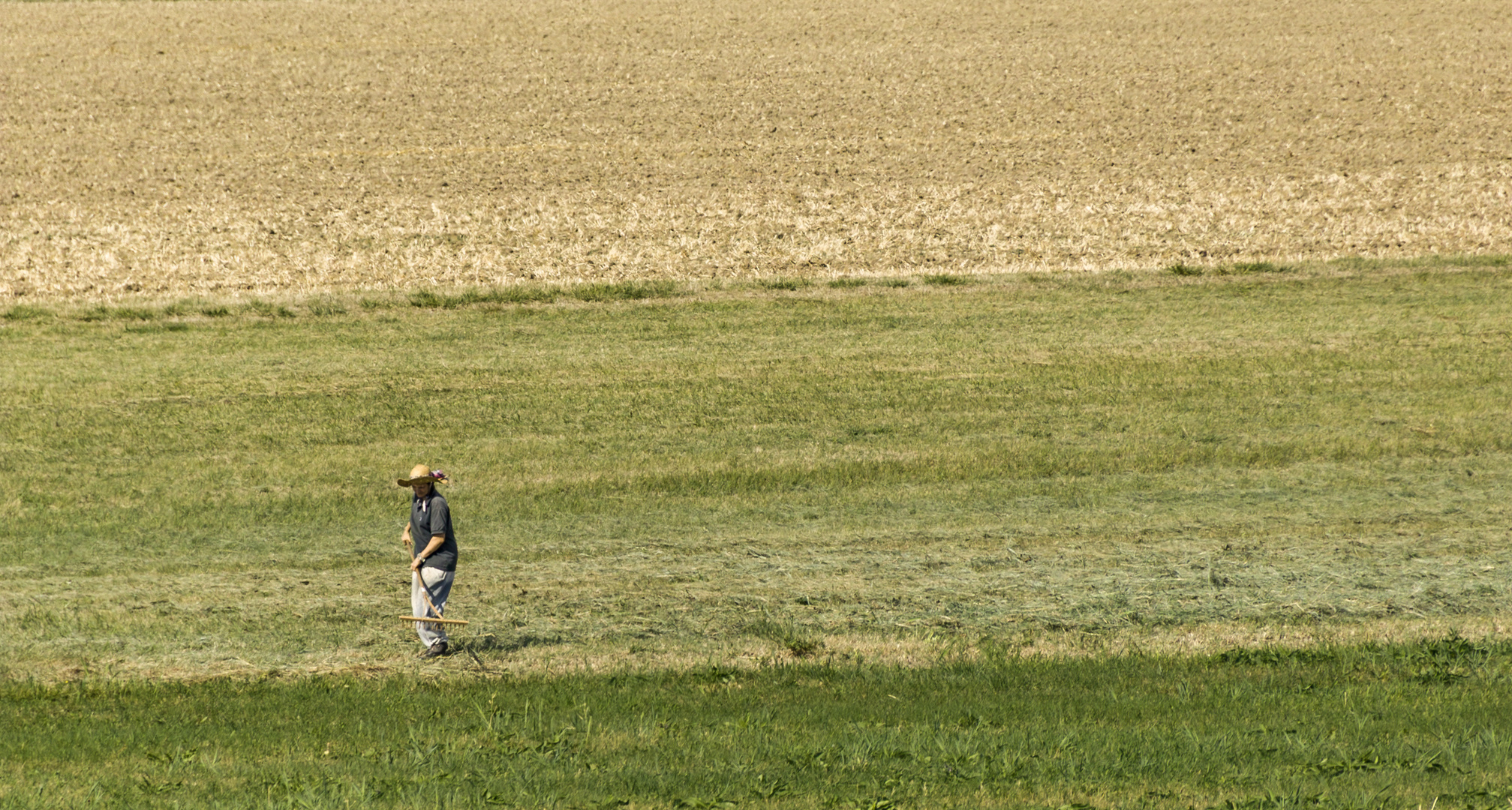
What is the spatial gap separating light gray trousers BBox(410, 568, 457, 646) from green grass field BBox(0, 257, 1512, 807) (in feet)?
1.14

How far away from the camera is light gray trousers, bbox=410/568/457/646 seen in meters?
11.1

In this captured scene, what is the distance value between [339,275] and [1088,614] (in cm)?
1695

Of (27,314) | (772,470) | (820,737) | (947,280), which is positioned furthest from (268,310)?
(820,737)

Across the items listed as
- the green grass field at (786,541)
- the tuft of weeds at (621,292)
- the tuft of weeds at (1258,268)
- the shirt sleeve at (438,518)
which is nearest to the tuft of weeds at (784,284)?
the green grass field at (786,541)

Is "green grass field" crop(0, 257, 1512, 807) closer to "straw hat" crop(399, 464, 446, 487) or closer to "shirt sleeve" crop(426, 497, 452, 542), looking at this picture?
"shirt sleeve" crop(426, 497, 452, 542)

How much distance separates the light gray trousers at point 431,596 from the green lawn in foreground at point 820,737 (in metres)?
0.74

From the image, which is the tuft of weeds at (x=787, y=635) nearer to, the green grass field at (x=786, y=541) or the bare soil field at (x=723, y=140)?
the green grass field at (x=786, y=541)

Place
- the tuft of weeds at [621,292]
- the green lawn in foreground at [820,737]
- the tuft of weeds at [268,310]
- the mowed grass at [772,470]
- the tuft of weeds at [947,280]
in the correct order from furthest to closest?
1. the tuft of weeds at [947,280]
2. the tuft of weeds at [621,292]
3. the tuft of weeds at [268,310]
4. the mowed grass at [772,470]
5. the green lawn in foreground at [820,737]

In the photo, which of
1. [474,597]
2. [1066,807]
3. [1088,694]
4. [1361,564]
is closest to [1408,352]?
[1361,564]

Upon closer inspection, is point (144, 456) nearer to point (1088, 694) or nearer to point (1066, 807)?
point (1088, 694)

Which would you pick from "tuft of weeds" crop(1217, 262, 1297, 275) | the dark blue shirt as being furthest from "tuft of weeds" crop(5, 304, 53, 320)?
"tuft of weeds" crop(1217, 262, 1297, 275)

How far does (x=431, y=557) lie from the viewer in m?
11.2

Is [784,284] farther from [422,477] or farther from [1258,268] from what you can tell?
[422,477]

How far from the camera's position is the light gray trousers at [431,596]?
11.1 meters
